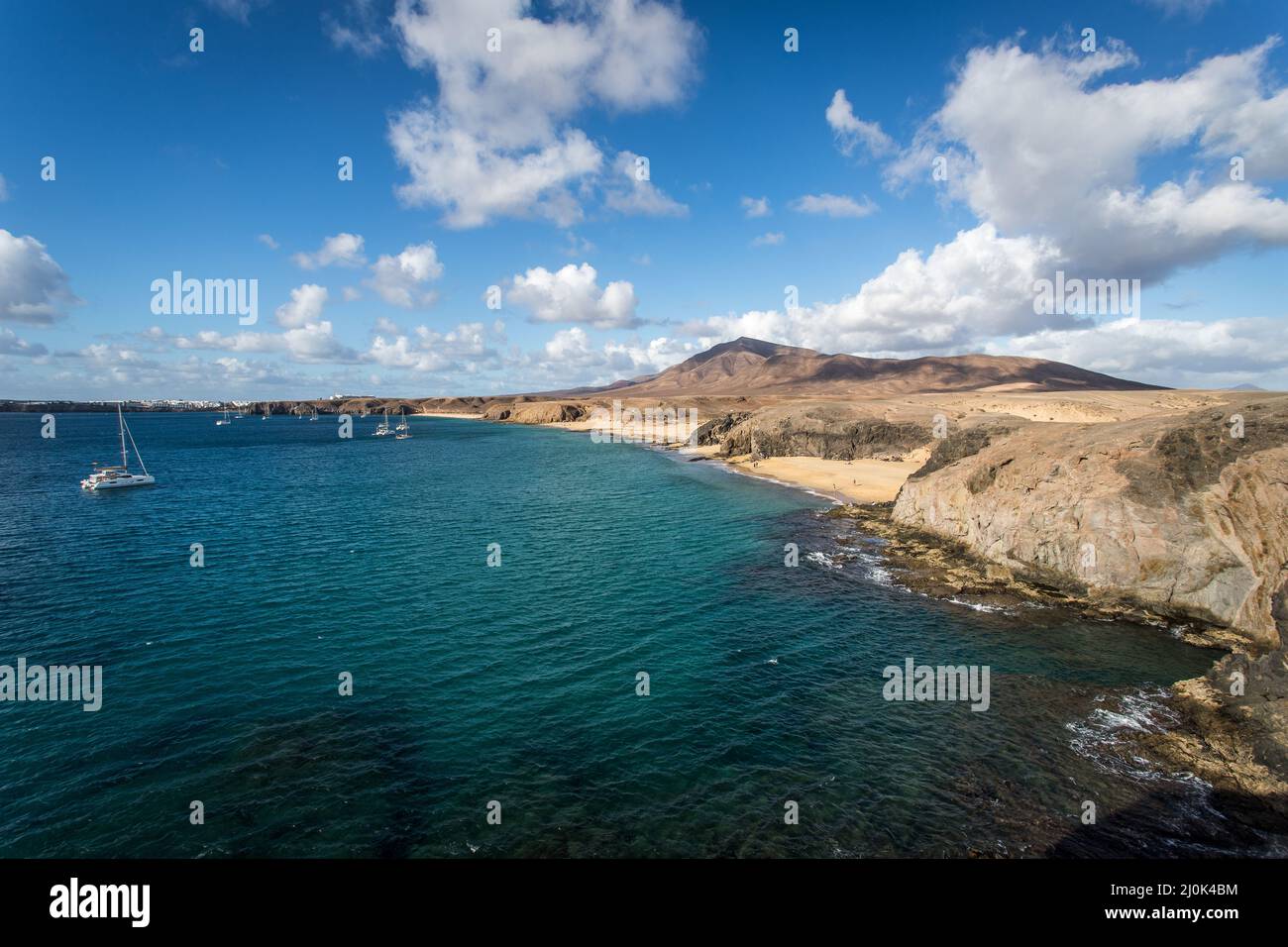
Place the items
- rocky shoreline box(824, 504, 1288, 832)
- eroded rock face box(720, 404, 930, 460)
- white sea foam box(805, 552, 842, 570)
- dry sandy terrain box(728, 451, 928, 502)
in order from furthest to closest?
eroded rock face box(720, 404, 930, 460), dry sandy terrain box(728, 451, 928, 502), white sea foam box(805, 552, 842, 570), rocky shoreline box(824, 504, 1288, 832)

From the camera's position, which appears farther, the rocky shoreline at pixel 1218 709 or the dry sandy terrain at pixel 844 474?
the dry sandy terrain at pixel 844 474

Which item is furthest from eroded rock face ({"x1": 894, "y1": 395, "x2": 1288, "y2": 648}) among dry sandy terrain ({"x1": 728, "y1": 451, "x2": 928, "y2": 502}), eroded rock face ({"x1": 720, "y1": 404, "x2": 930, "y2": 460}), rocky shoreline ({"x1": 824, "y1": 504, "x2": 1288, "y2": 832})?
eroded rock face ({"x1": 720, "y1": 404, "x2": 930, "y2": 460})

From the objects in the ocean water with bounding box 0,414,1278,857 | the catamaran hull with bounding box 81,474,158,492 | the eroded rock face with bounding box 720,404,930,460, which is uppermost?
the eroded rock face with bounding box 720,404,930,460

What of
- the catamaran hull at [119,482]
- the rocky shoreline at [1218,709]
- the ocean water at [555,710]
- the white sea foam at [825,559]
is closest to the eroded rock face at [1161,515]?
the rocky shoreline at [1218,709]

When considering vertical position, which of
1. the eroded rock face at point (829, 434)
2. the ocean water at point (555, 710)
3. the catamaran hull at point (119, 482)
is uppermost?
the eroded rock face at point (829, 434)

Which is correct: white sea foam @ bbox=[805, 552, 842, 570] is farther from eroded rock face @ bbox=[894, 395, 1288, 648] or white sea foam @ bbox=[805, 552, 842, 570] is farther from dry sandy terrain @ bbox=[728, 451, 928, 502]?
dry sandy terrain @ bbox=[728, 451, 928, 502]

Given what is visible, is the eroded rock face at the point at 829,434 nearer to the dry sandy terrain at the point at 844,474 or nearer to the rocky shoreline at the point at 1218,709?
the dry sandy terrain at the point at 844,474
